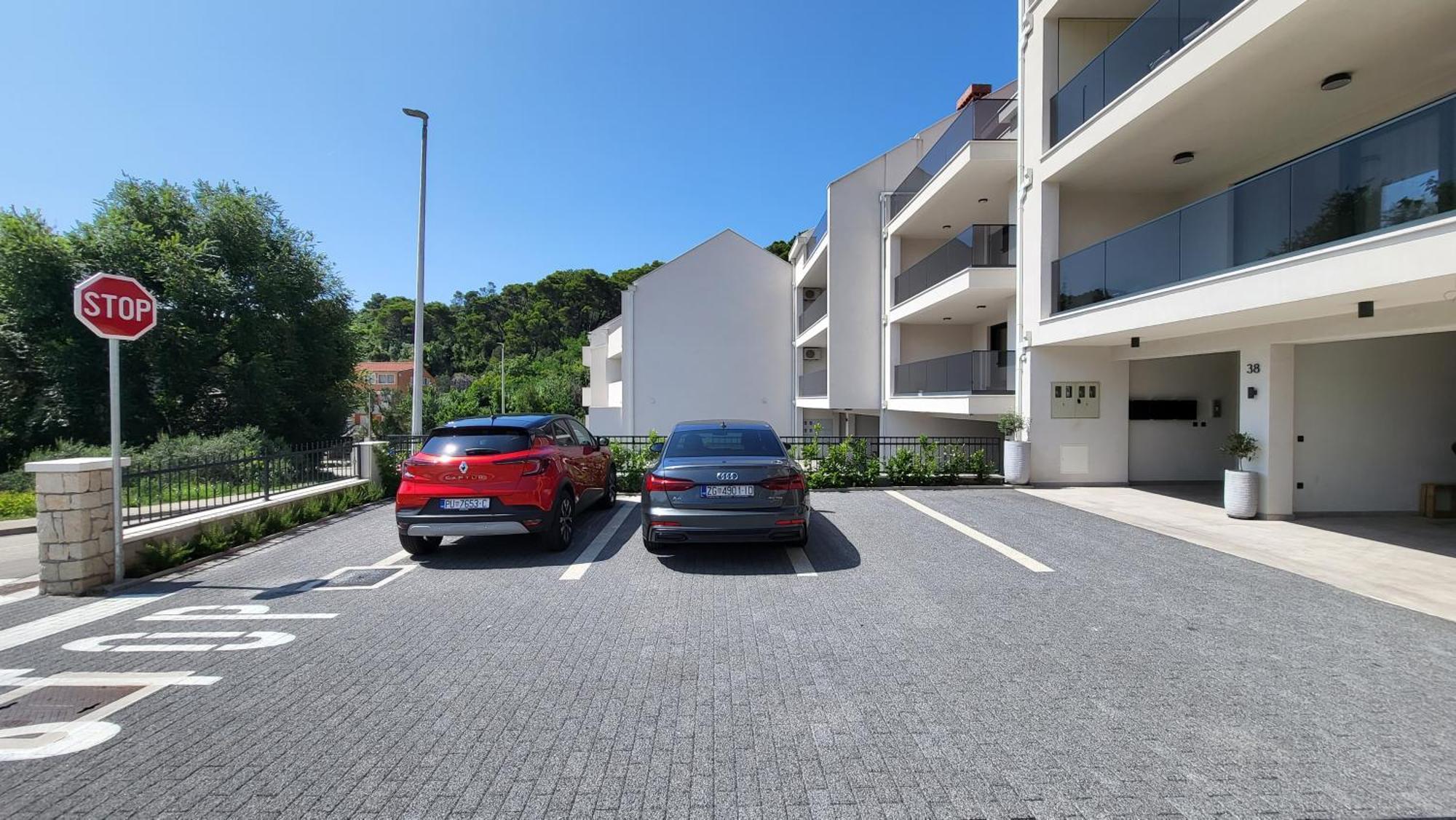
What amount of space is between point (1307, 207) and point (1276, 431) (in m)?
3.82

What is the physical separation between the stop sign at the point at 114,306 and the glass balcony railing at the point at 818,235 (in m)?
17.3

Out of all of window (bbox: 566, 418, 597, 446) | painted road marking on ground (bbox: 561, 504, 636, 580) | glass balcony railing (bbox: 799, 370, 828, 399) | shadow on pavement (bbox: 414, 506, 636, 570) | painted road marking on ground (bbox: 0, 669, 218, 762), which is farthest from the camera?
glass balcony railing (bbox: 799, 370, 828, 399)

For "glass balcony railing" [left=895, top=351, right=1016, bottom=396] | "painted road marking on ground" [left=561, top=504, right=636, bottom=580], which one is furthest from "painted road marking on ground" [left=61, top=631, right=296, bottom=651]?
"glass balcony railing" [left=895, top=351, right=1016, bottom=396]

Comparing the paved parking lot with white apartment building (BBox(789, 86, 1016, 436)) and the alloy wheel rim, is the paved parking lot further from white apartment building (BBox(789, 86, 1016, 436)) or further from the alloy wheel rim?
white apartment building (BBox(789, 86, 1016, 436))

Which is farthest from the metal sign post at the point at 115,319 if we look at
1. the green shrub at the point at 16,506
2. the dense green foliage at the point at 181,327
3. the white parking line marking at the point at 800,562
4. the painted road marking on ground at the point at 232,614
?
the dense green foliage at the point at 181,327

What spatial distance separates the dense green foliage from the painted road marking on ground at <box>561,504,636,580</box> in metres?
19.3

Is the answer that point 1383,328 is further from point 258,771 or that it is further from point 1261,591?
point 258,771

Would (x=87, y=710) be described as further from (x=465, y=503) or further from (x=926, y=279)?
(x=926, y=279)

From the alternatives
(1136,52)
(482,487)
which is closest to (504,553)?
(482,487)

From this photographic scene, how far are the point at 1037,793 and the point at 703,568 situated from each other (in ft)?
13.5

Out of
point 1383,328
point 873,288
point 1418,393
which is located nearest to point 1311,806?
point 1383,328

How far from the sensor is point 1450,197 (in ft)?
18.1

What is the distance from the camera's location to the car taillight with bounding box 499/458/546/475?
22.0 ft

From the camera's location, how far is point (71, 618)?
16.7ft
